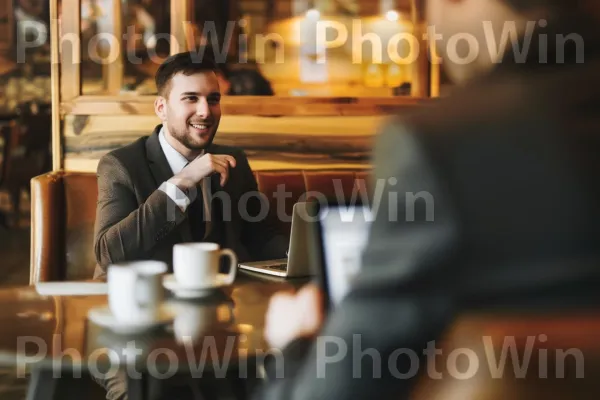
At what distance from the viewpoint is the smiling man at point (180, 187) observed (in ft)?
6.05

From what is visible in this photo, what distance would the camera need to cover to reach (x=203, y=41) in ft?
9.28

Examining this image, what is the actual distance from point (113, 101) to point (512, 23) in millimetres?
1850

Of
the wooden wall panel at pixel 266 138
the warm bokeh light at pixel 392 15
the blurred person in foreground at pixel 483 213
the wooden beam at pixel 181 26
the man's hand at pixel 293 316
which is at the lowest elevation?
the man's hand at pixel 293 316

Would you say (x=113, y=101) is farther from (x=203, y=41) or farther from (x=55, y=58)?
(x=203, y=41)

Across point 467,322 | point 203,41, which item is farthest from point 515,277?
point 203,41

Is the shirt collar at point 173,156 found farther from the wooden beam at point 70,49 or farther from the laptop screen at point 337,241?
the laptop screen at point 337,241

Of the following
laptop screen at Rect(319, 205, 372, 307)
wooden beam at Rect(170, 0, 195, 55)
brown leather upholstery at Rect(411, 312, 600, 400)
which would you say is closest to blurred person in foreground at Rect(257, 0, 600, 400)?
brown leather upholstery at Rect(411, 312, 600, 400)

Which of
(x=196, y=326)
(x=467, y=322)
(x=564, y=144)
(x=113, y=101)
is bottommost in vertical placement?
(x=196, y=326)

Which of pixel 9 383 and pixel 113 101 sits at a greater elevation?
pixel 113 101

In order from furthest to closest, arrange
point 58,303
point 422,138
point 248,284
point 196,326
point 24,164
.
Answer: point 24,164 → point 248,284 → point 58,303 → point 196,326 → point 422,138

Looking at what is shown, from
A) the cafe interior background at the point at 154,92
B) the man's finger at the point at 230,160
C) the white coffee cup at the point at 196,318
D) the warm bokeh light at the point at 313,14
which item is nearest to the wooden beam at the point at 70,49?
the cafe interior background at the point at 154,92

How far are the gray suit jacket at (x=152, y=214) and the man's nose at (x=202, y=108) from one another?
3.9 inches

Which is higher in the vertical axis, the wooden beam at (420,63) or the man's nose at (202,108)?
the wooden beam at (420,63)

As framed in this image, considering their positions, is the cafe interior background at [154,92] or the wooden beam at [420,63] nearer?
the cafe interior background at [154,92]
